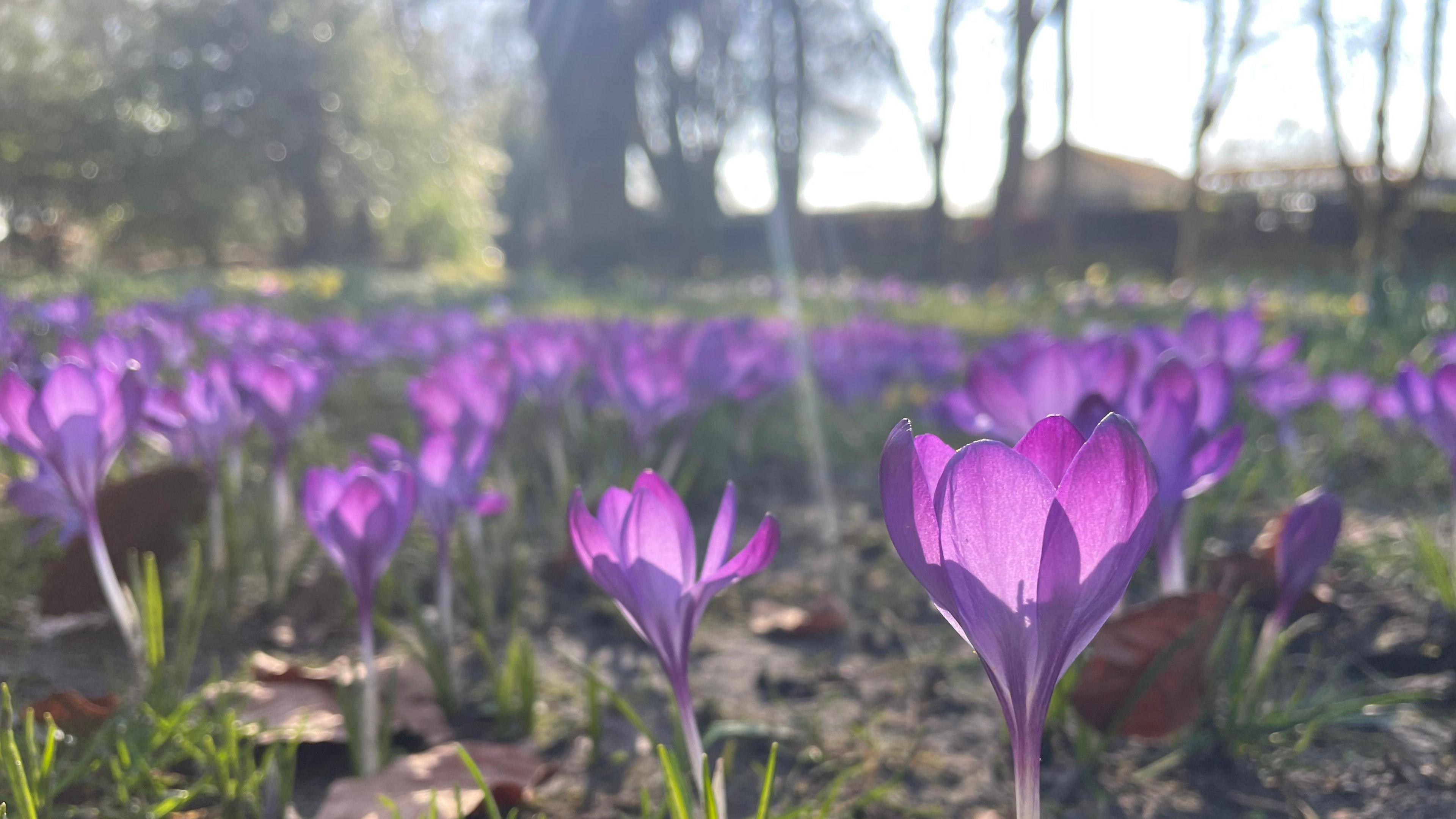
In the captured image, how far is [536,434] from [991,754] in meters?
2.32

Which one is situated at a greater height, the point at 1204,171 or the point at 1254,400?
the point at 1204,171

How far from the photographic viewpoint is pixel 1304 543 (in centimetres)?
120

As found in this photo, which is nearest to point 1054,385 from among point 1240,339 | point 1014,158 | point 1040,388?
point 1040,388

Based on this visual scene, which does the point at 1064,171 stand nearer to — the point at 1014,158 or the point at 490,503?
the point at 1014,158

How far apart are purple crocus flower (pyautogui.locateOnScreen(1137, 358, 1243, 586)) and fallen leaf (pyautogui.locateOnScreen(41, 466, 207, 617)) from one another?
1.74 metres

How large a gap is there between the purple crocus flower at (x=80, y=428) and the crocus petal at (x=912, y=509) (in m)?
1.23

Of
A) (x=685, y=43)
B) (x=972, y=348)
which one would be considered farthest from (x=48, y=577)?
(x=685, y=43)

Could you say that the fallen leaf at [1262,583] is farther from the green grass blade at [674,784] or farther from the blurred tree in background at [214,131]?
the blurred tree in background at [214,131]

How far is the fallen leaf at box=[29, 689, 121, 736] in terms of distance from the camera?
119 cm

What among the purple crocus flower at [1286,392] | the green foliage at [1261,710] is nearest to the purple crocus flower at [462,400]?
the green foliage at [1261,710]

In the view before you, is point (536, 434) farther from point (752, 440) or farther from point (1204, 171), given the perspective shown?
point (1204, 171)

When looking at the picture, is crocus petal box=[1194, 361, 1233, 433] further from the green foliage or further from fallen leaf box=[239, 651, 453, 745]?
fallen leaf box=[239, 651, 453, 745]

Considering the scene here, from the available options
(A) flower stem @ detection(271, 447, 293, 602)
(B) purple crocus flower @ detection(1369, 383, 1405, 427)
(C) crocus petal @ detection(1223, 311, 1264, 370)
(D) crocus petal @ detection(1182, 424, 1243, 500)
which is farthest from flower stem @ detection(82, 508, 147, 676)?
(B) purple crocus flower @ detection(1369, 383, 1405, 427)

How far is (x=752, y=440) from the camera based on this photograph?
344 centimetres
